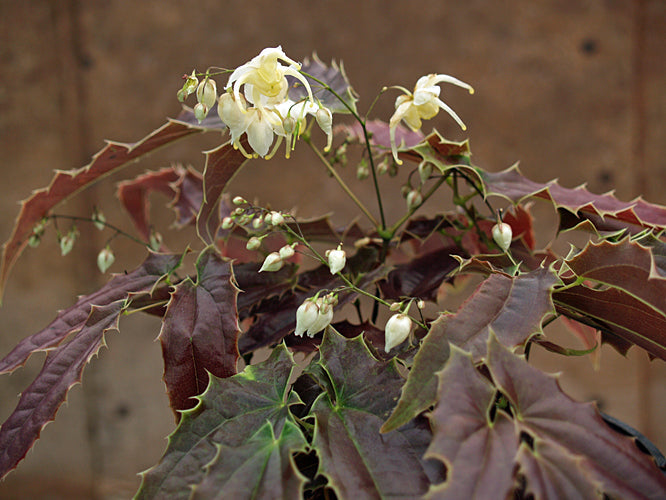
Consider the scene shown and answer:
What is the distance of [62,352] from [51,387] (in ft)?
0.09

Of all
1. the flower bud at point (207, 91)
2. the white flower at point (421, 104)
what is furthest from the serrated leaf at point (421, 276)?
the flower bud at point (207, 91)

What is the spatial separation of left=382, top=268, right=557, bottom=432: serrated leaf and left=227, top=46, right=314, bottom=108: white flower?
18 centimetres

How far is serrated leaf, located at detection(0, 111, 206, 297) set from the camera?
553mm

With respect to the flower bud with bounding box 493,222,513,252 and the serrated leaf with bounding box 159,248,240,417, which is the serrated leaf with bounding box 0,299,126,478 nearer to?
the serrated leaf with bounding box 159,248,240,417

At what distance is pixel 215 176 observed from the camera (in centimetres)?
49

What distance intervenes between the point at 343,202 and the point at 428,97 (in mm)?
1112

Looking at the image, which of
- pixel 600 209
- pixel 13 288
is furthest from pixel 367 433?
pixel 13 288

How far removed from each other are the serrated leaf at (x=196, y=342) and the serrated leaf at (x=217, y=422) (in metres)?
0.03

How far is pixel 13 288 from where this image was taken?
1.59 meters

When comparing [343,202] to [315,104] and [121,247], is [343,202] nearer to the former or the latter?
[121,247]

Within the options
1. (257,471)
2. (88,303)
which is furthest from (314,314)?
(88,303)

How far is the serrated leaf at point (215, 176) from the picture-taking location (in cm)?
48

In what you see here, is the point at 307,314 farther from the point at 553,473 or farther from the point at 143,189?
the point at 143,189

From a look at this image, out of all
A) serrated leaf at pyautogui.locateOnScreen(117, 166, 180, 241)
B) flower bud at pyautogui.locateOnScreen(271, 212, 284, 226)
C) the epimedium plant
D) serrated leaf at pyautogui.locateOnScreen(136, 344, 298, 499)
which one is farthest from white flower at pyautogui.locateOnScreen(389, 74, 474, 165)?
serrated leaf at pyautogui.locateOnScreen(117, 166, 180, 241)
